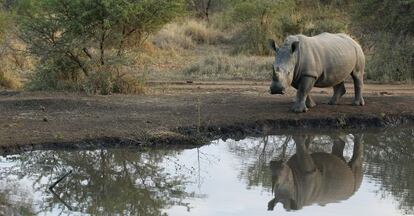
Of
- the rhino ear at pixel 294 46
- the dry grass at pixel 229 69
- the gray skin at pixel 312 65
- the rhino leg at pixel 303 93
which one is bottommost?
the dry grass at pixel 229 69

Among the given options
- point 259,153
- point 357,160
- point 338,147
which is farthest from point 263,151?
point 357,160

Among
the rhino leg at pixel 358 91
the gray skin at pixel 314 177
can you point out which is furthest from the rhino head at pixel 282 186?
the rhino leg at pixel 358 91

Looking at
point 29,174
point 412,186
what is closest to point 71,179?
point 29,174

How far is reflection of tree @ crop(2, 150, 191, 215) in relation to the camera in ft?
26.5

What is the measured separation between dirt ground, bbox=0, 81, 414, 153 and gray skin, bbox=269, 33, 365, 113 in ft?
1.51

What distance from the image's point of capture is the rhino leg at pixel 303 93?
1216cm

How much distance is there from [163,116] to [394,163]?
155 inches

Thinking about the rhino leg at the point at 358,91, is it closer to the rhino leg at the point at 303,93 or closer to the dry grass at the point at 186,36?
the rhino leg at the point at 303,93

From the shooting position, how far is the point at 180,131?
11.1 meters

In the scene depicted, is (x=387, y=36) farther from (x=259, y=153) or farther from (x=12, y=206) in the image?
(x=12, y=206)

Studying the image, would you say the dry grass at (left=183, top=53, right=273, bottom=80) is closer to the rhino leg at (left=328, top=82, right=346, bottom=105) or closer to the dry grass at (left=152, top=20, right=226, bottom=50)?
the dry grass at (left=152, top=20, right=226, bottom=50)

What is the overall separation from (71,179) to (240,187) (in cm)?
221

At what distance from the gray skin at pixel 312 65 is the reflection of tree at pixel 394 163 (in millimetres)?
1361

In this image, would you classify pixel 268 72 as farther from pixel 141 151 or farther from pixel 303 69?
pixel 141 151
